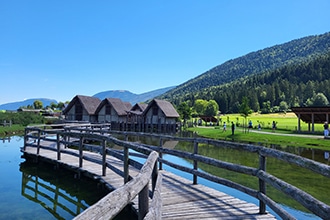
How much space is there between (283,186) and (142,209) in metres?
1.92

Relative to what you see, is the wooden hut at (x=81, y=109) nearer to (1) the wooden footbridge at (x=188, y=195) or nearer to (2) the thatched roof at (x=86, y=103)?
(2) the thatched roof at (x=86, y=103)

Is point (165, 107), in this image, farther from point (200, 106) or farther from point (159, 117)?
point (200, 106)

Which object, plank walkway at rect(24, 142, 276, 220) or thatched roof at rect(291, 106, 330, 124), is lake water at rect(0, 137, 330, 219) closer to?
plank walkway at rect(24, 142, 276, 220)

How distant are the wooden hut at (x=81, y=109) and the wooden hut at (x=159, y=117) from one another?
9.10m

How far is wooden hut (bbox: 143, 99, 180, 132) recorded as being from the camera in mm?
42250

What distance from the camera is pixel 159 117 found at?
142 feet

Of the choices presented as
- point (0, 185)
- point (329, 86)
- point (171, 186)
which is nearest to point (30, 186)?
point (0, 185)

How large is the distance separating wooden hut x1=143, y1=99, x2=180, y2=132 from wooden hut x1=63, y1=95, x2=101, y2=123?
9.10 m

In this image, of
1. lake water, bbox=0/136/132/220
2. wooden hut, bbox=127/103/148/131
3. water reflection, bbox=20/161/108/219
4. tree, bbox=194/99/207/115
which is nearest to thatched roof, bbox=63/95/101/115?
wooden hut, bbox=127/103/148/131

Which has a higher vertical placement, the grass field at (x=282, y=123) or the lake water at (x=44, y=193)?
the grass field at (x=282, y=123)

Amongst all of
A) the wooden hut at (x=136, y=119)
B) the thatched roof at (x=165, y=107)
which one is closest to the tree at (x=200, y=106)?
the wooden hut at (x=136, y=119)

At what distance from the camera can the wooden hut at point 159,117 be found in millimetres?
42250

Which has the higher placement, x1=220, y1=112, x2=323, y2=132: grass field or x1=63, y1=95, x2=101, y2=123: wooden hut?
x1=63, y1=95, x2=101, y2=123: wooden hut

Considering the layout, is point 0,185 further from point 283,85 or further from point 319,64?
point 319,64
